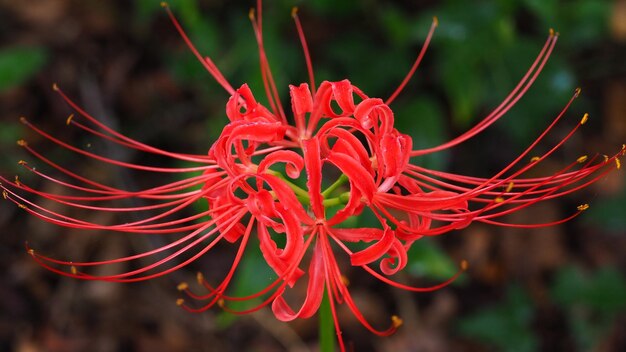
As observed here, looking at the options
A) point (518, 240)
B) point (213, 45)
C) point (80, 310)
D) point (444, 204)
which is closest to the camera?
point (444, 204)

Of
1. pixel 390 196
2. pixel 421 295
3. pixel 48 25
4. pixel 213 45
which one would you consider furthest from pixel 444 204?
→ pixel 48 25

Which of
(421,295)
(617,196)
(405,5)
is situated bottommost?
(421,295)

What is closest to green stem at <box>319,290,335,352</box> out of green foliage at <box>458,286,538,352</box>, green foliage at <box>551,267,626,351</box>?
green foliage at <box>458,286,538,352</box>

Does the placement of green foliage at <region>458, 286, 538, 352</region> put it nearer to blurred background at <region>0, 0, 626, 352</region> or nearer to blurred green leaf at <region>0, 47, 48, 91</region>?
blurred background at <region>0, 0, 626, 352</region>

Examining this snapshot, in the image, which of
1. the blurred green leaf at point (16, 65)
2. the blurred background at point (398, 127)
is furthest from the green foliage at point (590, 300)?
the blurred green leaf at point (16, 65)

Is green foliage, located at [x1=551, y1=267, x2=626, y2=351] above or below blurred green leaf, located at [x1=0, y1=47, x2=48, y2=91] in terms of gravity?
above

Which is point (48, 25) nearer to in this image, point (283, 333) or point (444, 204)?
point (283, 333)

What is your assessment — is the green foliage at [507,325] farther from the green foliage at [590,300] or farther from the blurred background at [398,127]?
the green foliage at [590,300]
